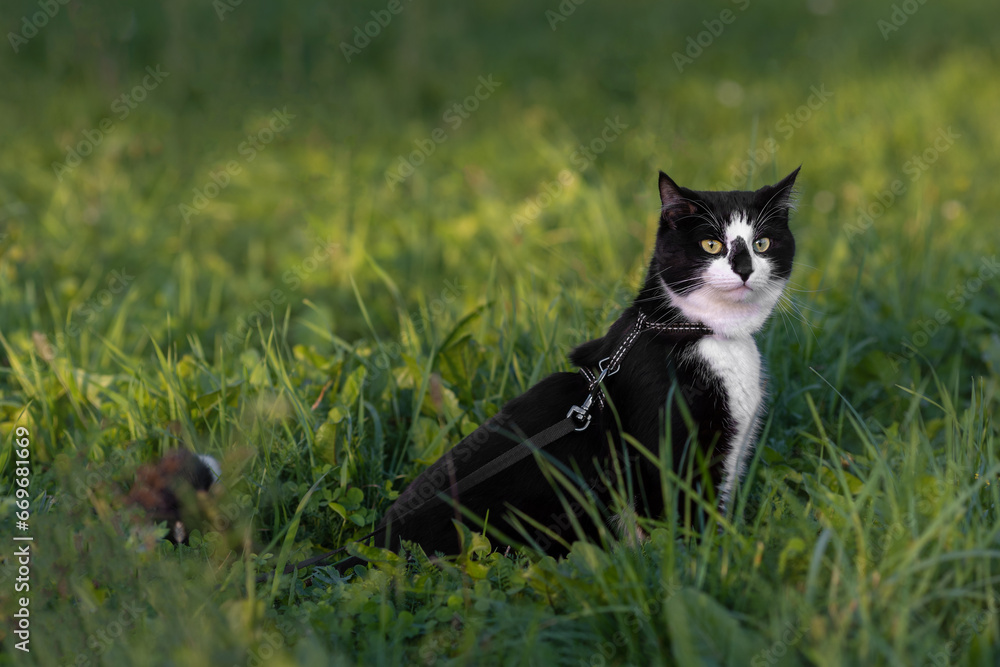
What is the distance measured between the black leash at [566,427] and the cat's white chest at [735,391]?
0.21 feet

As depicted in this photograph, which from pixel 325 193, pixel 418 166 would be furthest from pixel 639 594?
pixel 418 166

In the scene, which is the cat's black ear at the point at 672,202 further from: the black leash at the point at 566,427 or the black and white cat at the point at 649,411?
the black leash at the point at 566,427

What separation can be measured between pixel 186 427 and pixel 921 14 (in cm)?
844

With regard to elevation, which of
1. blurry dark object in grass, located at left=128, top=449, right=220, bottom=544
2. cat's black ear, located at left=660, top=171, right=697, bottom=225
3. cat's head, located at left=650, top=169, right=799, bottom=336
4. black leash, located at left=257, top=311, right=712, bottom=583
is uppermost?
cat's black ear, located at left=660, top=171, right=697, bottom=225

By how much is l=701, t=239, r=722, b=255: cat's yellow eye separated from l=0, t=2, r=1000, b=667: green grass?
526mm

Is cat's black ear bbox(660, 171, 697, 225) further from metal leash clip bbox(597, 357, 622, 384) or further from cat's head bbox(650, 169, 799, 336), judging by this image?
metal leash clip bbox(597, 357, 622, 384)

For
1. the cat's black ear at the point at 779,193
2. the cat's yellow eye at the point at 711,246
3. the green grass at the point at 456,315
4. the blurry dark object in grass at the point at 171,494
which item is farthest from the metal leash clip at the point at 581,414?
the blurry dark object in grass at the point at 171,494

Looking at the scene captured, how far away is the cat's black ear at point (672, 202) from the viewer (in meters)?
2.16

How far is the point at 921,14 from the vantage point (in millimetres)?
8250

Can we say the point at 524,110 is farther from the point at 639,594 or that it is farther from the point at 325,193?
the point at 639,594

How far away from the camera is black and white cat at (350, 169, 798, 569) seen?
6.64ft

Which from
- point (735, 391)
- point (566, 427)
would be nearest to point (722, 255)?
point (735, 391)

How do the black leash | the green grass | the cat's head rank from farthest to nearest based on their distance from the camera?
1. the cat's head
2. the black leash
3. the green grass

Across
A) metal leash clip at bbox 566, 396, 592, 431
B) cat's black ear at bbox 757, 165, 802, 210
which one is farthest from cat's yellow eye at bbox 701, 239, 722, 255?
metal leash clip at bbox 566, 396, 592, 431
